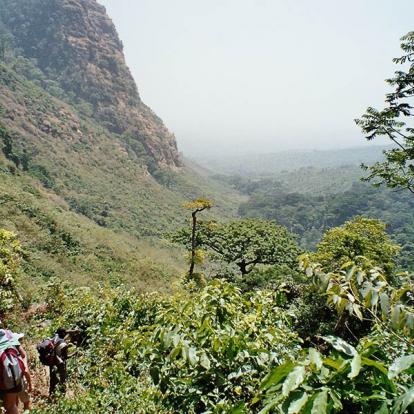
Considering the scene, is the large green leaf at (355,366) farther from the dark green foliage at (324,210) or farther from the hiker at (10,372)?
the dark green foliage at (324,210)

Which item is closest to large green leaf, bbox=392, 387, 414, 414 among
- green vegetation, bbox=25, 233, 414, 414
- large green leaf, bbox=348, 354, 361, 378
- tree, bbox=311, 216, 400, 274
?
green vegetation, bbox=25, 233, 414, 414

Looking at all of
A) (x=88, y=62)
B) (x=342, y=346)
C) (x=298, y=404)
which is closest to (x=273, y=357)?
(x=342, y=346)

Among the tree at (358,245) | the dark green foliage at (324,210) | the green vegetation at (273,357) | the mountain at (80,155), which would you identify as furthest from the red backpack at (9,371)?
the dark green foliage at (324,210)

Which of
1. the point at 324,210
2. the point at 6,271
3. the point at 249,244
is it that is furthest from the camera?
the point at 324,210

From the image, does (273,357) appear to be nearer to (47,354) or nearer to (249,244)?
(47,354)

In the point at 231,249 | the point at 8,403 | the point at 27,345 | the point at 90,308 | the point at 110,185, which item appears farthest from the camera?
the point at 110,185

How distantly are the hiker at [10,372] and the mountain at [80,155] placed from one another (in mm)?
14445

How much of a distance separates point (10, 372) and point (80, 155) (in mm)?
66620

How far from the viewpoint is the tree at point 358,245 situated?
1889 centimetres

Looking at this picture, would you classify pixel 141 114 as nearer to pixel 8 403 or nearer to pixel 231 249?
pixel 231 249

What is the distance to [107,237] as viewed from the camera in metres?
39.4

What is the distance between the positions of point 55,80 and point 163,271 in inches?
3128

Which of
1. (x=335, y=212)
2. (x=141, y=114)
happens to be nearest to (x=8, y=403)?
(x=141, y=114)

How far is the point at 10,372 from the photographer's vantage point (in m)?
4.44
